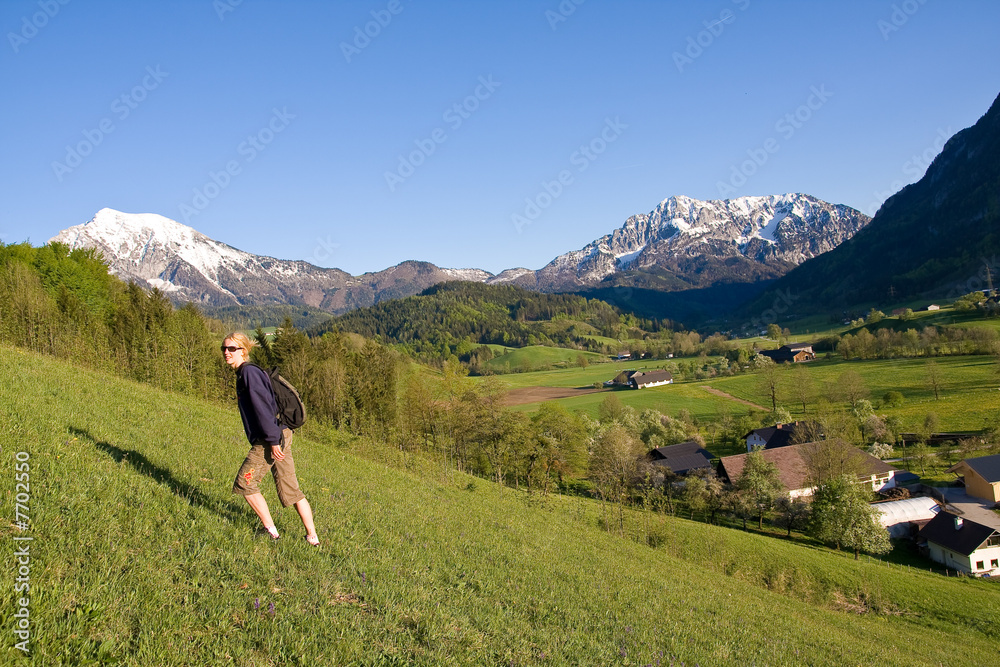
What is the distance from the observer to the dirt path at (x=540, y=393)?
391ft

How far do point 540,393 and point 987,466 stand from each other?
87.9m

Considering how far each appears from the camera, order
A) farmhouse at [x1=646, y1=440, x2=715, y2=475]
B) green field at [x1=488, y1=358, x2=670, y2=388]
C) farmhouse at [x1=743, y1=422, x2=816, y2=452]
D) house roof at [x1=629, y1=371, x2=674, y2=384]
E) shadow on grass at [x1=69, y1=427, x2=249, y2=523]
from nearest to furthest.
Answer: shadow on grass at [x1=69, y1=427, x2=249, y2=523]
farmhouse at [x1=646, y1=440, x2=715, y2=475]
farmhouse at [x1=743, y1=422, x2=816, y2=452]
house roof at [x1=629, y1=371, x2=674, y2=384]
green field at [x1=488, y1=358, x2=670, y2=388]

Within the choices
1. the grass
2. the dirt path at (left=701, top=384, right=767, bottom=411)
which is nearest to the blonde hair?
the grass

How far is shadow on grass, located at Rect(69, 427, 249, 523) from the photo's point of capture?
27.1ft

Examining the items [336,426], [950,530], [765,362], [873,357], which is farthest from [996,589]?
[873,357]

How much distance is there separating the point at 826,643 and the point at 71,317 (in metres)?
49.3

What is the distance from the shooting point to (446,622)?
6602 mm

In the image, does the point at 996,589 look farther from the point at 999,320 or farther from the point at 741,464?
the point at 999,320

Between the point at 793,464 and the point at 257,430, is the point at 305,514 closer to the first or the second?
the point at 257,430

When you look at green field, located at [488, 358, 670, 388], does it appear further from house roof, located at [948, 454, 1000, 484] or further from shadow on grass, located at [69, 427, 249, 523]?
shadow on grass, located at [69, 427, 249, 523]

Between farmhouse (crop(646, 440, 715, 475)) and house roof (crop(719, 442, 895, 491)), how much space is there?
3477mm

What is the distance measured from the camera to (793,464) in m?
62.0

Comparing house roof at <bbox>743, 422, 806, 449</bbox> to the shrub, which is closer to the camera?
house roof at <bbox>743, 422, 806, 449</bbox>

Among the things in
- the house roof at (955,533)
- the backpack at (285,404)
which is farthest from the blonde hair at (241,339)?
the house roof at (955,533)
